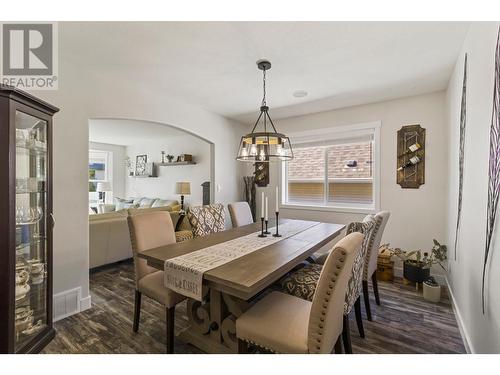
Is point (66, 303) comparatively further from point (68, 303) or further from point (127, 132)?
point (127, 132)

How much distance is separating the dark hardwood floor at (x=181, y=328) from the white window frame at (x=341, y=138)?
127 cm

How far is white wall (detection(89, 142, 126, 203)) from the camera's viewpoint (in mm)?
7188

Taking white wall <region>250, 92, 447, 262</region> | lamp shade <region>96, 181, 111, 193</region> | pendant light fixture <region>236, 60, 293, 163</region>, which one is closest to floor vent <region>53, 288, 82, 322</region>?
pendant light fixture <region>236, 60, 293, 163</region>

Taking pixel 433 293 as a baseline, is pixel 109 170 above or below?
above

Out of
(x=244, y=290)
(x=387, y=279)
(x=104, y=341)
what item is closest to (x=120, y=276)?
(x=104, y=341)

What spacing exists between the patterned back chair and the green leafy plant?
2.31 metres

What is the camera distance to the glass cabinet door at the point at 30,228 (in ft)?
5.50

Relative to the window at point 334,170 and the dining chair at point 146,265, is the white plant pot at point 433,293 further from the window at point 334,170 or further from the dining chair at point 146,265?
the dining chair at point 146,265

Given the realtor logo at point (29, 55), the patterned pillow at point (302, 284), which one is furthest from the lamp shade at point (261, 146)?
the realtor logo at point (29, 55)

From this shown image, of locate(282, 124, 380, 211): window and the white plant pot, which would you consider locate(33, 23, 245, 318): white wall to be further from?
the white plant pot

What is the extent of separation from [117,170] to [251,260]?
707cm

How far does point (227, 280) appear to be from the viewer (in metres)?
1.33

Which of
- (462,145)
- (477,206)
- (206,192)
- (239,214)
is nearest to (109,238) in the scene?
(239,214)
